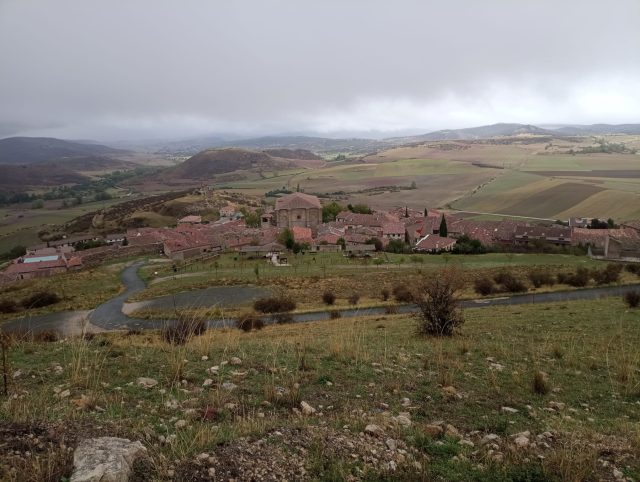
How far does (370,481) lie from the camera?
3635mm

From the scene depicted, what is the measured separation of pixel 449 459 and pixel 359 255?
5059 cm

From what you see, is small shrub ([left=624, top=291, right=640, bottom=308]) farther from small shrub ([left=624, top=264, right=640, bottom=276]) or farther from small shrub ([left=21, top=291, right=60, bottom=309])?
small shrub ([left=21, top=291, right=60, bottom=309])

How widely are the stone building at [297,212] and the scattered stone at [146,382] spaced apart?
243ft

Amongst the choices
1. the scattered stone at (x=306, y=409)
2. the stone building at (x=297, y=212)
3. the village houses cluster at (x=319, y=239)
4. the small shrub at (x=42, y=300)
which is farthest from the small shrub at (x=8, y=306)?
the stone building at (x=297, y=212)

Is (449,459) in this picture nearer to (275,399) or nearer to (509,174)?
(275,399)

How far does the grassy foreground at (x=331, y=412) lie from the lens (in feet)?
12.3

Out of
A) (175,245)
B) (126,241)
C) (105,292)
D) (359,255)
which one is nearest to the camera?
(105,292)

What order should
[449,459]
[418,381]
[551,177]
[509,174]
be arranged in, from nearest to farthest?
1. [449,459]
2. [418,381]
3. [551,177]
4. [509,174]

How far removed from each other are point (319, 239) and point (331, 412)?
59.3m

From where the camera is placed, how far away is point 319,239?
64375 millimetres

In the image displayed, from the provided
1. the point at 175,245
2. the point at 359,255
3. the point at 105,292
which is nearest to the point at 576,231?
the point at 359,255

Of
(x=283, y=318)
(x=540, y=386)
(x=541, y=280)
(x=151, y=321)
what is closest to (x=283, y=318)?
(x=283, y=318)

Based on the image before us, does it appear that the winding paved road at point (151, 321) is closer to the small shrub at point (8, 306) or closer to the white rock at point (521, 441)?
the small shrub at point (8, 306)

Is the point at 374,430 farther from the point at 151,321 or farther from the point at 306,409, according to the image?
the point at 151,321
